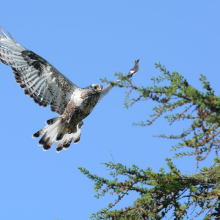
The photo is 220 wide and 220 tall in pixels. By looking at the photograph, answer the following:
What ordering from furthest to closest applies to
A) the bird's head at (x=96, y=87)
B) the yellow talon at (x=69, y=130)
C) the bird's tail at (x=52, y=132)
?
1. the yellow talon at (x=69, y=130)
2. the bird's tail at (x=52, y=132)
3. the bird's head at (x=96, y=87)

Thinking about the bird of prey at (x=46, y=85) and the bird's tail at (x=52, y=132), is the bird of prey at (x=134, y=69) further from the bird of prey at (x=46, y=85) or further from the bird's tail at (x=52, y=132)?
the bird's tail at (x=52, y=132)

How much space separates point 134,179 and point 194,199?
75cm

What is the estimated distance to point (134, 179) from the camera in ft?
13.2

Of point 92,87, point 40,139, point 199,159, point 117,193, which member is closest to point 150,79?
point 199,159

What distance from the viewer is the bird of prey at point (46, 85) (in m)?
6.89

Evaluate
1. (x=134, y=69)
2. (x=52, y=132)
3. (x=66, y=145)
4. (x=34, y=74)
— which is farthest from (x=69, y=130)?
(x=134, y=69)

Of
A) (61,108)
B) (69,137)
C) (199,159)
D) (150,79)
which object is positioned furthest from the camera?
(69,137)

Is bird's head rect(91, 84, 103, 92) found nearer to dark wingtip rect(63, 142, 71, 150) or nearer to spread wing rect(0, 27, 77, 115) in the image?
spread wing rect(0, 27, 77, 115)

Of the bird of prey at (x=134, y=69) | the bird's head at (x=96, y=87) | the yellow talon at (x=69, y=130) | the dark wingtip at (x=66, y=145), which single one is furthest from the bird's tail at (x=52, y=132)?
the bird of prey at (x=134, y=69)

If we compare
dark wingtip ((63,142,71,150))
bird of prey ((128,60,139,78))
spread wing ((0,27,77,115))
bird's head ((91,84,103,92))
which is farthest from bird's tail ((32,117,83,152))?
bird of prey ((128,60,139,78))

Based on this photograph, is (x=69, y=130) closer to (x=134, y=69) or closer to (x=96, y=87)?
(x=96, y=87)

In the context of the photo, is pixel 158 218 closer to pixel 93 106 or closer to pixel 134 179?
pixel 134 179

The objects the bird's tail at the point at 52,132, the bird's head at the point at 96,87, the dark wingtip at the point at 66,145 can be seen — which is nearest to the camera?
the bird's head at the point at 96,87

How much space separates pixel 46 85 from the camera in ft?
23.2
